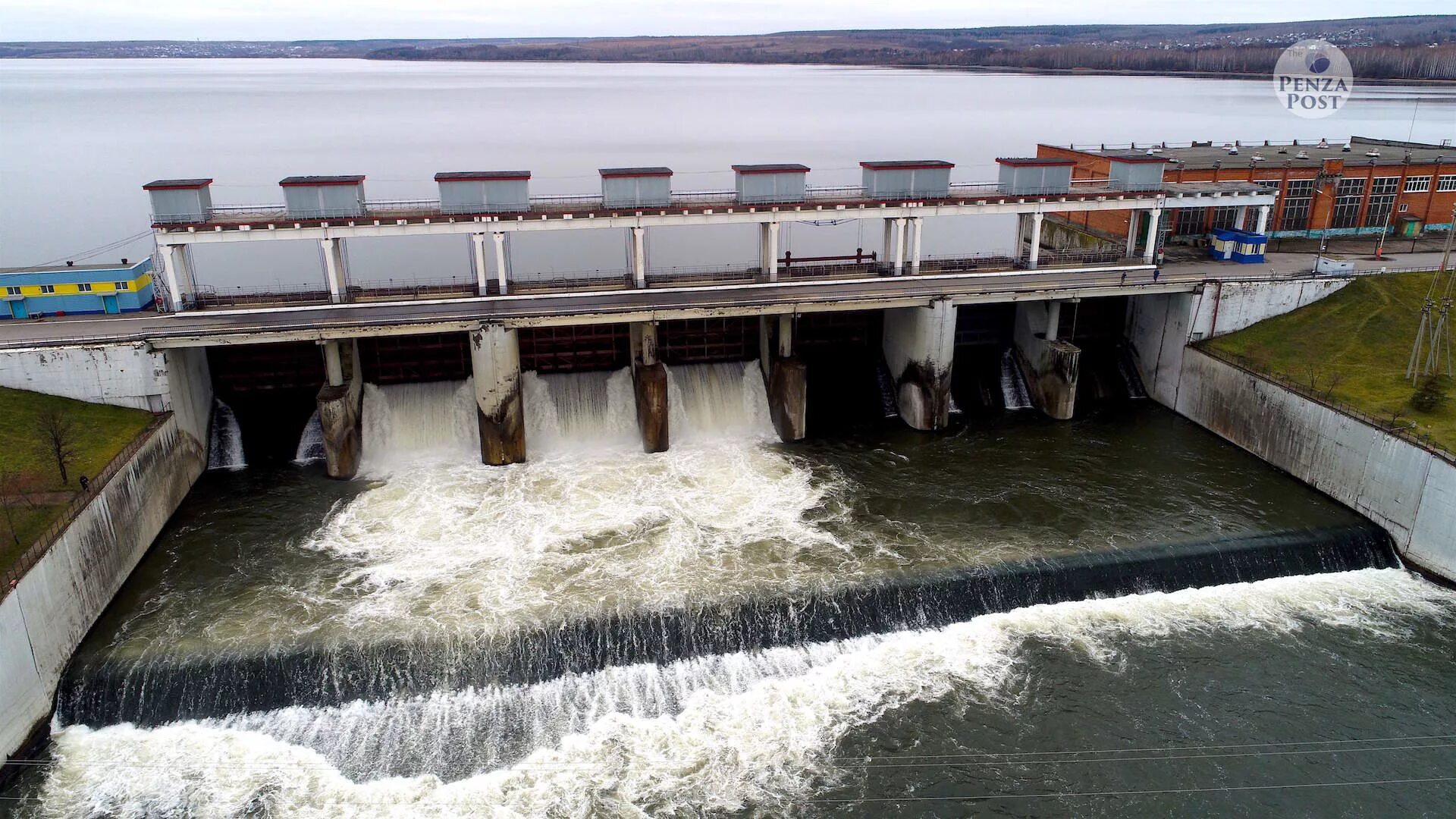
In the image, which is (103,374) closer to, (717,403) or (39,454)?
(39,454)

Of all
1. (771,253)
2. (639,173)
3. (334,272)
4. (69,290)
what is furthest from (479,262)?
(69,290)

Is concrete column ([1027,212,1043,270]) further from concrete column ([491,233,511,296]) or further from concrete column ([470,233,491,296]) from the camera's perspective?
A: concrete column ([470,233,491,296])

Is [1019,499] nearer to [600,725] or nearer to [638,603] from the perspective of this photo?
[638,603]

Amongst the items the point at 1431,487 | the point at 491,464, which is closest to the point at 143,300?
the point at 491,464

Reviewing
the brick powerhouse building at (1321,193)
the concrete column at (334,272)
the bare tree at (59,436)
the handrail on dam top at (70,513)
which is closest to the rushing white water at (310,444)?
the concrete column at (334,272)

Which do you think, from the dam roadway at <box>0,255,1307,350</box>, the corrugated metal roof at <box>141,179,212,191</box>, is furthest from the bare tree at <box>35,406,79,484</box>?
the corrugated metal roof at <box>141,179,212,191</box>
